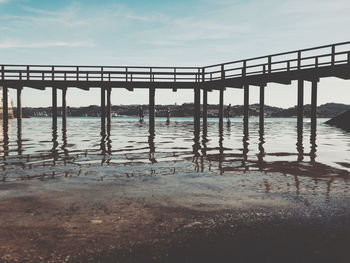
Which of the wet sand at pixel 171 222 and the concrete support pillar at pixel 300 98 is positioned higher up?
the concrete support pillar at pixel 300 98

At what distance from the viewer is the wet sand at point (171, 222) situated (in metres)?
3.46

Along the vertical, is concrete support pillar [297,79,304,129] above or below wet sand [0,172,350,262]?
above

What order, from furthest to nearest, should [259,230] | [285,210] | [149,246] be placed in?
[285,210] < [259,230] < [149,246]

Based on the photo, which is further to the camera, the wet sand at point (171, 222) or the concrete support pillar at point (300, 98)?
the concrete support pillar at point (300, 98)

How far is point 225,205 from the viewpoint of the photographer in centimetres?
515

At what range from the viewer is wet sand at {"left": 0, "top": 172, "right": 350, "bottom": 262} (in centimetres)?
346

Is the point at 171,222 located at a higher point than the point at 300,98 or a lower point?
lower

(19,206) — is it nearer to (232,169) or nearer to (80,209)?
(80,209)

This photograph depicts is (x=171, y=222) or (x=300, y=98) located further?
(x=300, y=98)

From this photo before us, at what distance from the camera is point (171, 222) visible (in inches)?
173

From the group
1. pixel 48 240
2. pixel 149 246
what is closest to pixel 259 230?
pixel 149 246

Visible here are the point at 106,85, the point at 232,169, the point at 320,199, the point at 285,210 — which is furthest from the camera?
the point at 106,85

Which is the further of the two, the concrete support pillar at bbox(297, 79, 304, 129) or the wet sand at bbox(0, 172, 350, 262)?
the concrete support pillar at bbox(297, 79, 304, 129)

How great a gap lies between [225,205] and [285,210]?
0.89 meters
